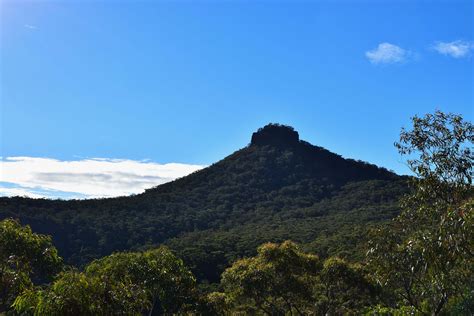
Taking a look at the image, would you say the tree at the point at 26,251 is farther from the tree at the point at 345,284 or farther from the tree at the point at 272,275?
the tree at the point at 345,284

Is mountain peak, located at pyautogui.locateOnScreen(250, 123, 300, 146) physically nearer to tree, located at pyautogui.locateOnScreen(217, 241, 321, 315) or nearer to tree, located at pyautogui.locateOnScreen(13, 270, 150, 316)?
tree, located at pyautogui.locateOnScreen(217, 241, 321, 315)

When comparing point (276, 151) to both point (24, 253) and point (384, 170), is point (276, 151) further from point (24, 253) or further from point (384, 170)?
point (24, 253)

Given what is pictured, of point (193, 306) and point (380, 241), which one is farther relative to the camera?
point (193, 306)

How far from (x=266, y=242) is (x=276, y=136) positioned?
78.0 m

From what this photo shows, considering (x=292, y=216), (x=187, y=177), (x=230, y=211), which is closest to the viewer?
(x=292, y=216)

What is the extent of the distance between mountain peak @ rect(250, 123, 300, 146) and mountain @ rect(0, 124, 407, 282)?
0.28m

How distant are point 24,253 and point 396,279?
1054 centimetres

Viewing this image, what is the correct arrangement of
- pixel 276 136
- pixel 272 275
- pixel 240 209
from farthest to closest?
pixel 276 136, pixel 240 209, pixel 272 275

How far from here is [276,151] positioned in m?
130

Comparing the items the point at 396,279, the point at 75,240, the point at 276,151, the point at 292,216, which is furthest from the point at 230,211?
the point at 396,279

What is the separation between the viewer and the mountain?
6894 cm

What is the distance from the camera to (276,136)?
135750 mm

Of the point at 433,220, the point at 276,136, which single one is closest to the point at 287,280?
the point at 433,220

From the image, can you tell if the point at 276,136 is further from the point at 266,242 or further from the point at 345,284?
the point at 345,284
